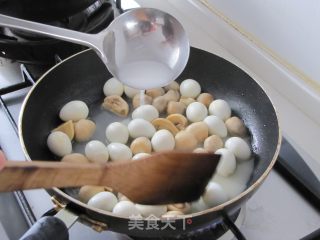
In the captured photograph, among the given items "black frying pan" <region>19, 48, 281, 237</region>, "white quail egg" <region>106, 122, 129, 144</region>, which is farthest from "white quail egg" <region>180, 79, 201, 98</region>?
"white quail egg" <region>106, 122, 129, 144</region>

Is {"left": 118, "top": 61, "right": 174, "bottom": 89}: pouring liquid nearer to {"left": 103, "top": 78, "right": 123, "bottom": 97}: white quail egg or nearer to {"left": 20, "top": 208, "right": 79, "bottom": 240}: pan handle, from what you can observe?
{"left": 103, "top": 78, "right": 123, "bottom": 97}: white quail egg

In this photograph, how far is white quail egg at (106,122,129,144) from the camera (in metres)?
0.64

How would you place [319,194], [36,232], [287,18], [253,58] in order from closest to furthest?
1. [36,232]
2. [319,194]
3. [287,18]
4. [253,58]

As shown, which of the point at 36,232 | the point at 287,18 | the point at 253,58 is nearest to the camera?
the point at 36,232

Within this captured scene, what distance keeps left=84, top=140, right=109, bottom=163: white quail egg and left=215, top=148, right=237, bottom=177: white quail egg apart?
0.18 m

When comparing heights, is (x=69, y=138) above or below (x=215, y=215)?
below

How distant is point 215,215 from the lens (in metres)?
0.47

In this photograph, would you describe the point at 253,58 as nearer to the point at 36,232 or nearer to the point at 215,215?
the point at 215,215

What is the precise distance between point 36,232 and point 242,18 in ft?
1.96

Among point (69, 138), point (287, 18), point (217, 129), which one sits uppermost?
point (287, 18)

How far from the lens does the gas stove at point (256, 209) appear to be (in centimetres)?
56

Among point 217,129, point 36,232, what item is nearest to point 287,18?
point 217,129

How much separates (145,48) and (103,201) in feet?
0.97

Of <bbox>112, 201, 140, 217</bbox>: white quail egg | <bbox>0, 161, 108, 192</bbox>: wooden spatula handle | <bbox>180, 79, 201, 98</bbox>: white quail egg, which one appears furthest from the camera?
<bbox>180, 79, 201, 98</bbox>: white quail egg
